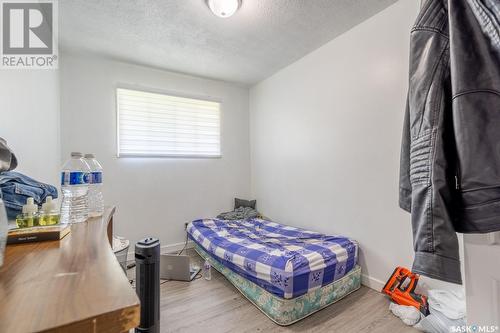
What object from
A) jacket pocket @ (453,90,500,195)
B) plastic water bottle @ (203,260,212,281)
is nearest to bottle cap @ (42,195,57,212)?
jacket pocket @ (453,90,500,195)

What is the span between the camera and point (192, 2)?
182 cm

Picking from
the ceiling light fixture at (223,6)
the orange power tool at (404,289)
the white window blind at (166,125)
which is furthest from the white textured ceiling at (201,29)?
the orange power tool at (404,289)

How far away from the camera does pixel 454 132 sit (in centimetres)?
62

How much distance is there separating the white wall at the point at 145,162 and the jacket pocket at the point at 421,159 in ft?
9.71

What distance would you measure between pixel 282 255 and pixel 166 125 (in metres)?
2.36

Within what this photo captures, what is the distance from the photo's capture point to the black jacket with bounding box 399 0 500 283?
0.57 metres

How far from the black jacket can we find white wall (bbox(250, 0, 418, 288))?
54.5 inches

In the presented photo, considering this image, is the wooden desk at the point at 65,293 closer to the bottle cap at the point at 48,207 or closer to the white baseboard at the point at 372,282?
the bottle cap at the point at 48,207

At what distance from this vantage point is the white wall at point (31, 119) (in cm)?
132

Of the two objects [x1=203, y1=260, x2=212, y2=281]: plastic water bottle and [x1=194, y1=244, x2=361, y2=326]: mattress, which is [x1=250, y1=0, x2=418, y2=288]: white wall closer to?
[x1=194, y1=244, x2=361, y2=326]: mattress

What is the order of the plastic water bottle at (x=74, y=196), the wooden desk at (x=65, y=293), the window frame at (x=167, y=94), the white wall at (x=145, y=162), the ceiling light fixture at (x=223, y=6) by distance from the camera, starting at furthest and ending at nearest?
the window frame at (x=167, y=94)
the white wall at (x=145, y=162)
the ceiling light fixture at (x=223, y=6)
the plastic water bottle at (x=74, y=196)
the wooden desk at (x=65, y=293)

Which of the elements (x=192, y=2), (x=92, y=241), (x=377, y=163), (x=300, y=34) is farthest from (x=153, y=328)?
(x=300, y=34)

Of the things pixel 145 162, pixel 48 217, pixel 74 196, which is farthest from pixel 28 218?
pixel 145 162

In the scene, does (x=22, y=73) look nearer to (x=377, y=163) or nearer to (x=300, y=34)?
(x=300, y=34)
